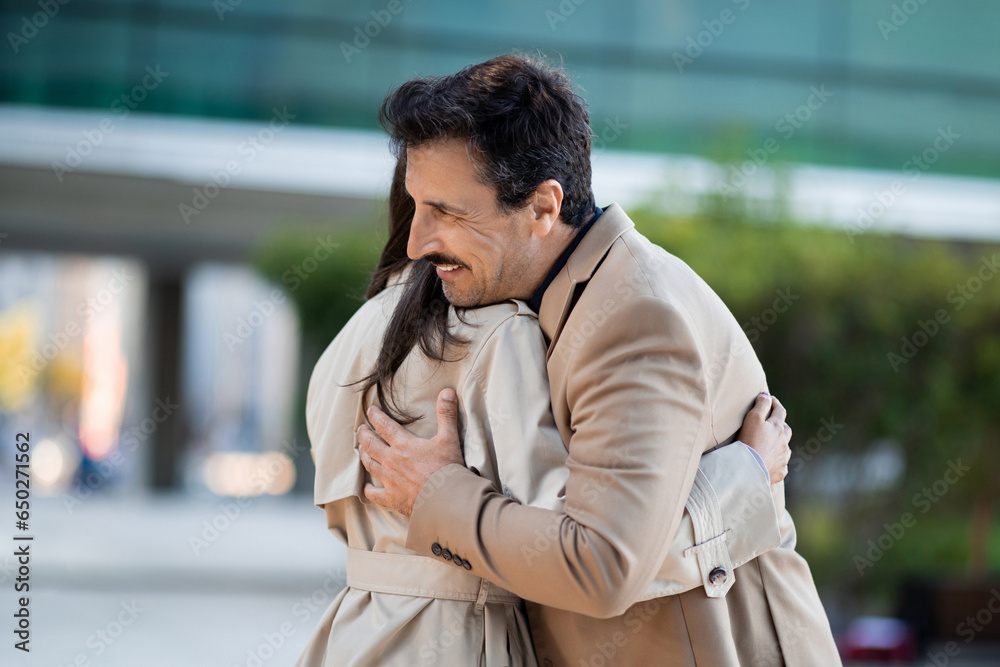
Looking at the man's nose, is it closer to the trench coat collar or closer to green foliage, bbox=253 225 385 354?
the trench coat collar

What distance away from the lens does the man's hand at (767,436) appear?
1.73m

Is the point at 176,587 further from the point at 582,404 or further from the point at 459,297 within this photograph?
the point at 582,404

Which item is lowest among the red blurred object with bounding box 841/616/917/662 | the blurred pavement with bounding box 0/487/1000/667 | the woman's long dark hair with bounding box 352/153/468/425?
the blurred pavement with bounding box 0/487/1000/667

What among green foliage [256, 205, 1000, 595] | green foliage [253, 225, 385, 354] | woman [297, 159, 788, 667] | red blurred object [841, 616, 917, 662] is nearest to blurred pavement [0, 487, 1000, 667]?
red blurred object [841, 616, 917, 662]

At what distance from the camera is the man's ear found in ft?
5.44

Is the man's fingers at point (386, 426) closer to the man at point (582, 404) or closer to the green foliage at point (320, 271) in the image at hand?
the man at point (582, 404)

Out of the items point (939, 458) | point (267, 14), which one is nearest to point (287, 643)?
point (939, 458)

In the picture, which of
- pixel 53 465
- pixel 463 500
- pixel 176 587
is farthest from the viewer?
pixel 53 465

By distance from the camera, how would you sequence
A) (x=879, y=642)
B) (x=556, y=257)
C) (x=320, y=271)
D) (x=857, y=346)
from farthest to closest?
1. (x=320, y=271)
2. (x=857, y=346)
3. (x=879, y=642)
4. (x=556, y=257)

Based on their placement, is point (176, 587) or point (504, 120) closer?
point (504, 120)

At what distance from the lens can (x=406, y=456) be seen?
1620 millimetres

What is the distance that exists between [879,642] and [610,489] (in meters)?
6.18

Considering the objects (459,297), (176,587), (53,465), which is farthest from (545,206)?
(53,465)

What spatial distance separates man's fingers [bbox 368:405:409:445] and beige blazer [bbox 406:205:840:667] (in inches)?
5.3
